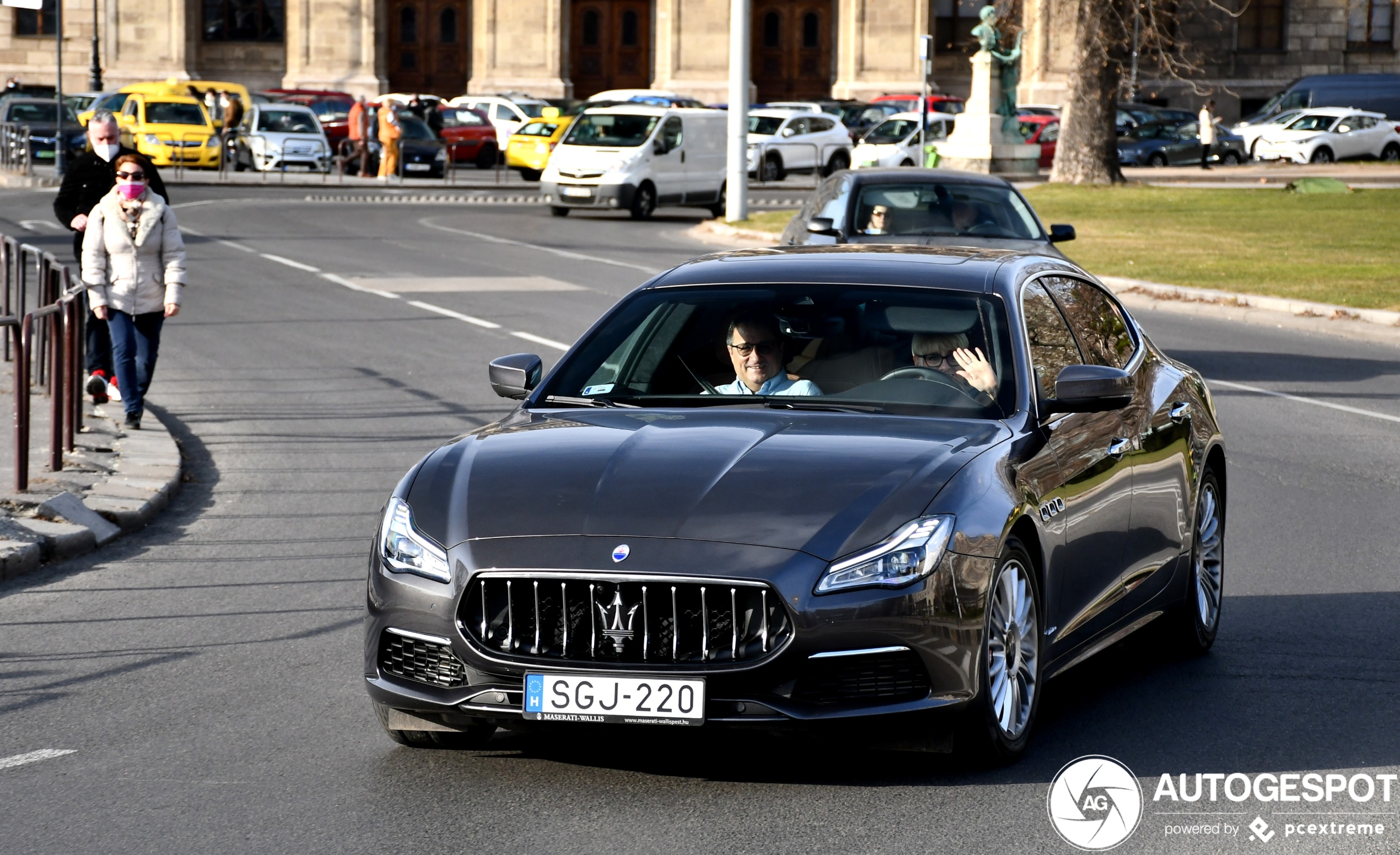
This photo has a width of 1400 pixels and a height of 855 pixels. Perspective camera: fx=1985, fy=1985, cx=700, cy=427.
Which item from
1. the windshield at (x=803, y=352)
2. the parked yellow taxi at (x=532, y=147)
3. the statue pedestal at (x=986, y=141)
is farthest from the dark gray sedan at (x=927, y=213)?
the parked yellow taxi at (x=532, y=147)

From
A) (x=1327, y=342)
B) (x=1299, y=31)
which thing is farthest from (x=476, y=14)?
(x=1327, y=342)

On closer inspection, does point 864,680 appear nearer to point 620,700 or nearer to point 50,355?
point 620,700

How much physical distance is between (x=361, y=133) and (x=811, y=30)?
27747mm

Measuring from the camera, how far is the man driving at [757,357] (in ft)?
21.4

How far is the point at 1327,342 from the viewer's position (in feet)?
60.1

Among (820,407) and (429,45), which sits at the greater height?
(429,45)

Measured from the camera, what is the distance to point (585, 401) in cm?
639

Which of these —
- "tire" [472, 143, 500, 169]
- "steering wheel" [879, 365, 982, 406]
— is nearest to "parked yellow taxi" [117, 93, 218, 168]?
"tire" [472, 143, 500, 169]

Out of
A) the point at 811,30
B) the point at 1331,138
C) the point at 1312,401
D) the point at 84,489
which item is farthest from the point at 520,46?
the point at 84,489

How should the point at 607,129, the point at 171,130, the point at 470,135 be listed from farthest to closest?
1. the point at 470,135
2. the point at 171,130
3. the point at 607,129

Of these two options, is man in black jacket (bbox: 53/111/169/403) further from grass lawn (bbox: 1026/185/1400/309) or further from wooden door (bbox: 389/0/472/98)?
wooden door (bbox: 389/0/472/98)

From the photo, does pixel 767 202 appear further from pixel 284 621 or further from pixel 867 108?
pixel 284 621

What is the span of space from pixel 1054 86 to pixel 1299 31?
34.2ft

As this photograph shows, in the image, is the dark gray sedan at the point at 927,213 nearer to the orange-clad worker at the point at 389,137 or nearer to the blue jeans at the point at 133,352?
the blue jeans at the point at 133,352
